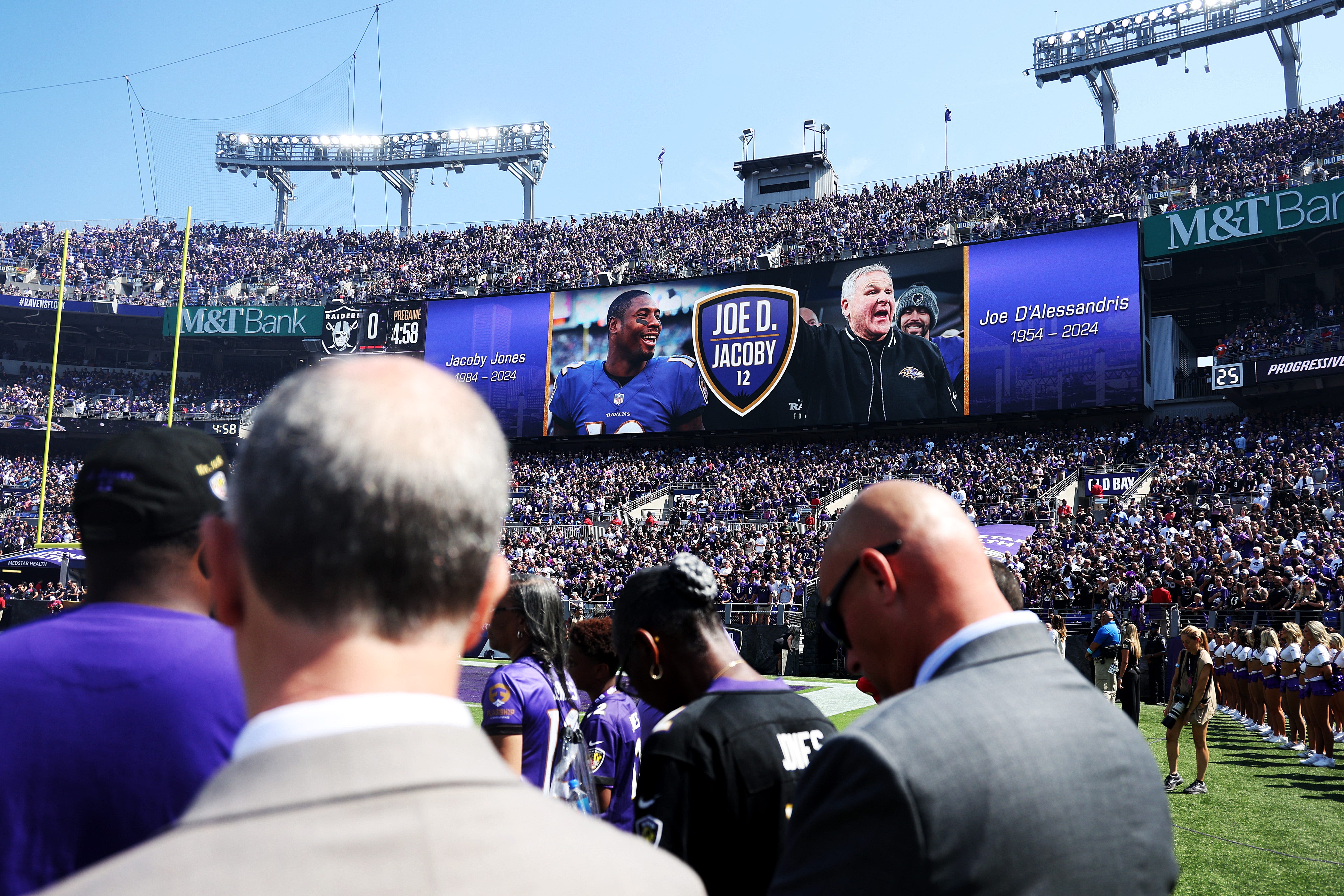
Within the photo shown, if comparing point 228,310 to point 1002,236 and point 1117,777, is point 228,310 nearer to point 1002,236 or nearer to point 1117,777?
point 1002,236

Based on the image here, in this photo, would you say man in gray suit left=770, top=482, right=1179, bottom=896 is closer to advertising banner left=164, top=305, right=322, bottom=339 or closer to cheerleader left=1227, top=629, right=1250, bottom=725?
cheerleader left=1227, top=629, right=1250, bottom=725

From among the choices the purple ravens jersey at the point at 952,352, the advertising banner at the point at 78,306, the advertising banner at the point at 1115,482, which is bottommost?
the advertising banner at the point at 1115,482

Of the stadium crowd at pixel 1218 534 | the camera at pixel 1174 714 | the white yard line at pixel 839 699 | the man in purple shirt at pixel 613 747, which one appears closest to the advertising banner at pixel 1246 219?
the stadium crowd at pixel 1218 534

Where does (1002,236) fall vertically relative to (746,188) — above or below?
below

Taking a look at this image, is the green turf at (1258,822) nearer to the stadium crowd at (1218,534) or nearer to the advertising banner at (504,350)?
the stadium crowd at (1218,534)

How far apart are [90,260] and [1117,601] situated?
59.6 metres

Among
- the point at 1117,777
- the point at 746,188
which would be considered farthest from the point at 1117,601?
the point at 746,188

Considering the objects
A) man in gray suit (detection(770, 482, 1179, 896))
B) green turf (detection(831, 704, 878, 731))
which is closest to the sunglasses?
man in gray suit (detection(770, 482, 1179, 896))

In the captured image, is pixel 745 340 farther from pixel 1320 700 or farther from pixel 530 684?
pixel 530 684

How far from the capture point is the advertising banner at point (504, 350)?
4584 cm

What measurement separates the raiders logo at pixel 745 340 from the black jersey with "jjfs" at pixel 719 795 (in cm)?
3836

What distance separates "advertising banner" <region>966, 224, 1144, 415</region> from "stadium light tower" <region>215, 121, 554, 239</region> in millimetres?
35547

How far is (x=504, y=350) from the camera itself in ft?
153

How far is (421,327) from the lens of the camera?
49000 mm
